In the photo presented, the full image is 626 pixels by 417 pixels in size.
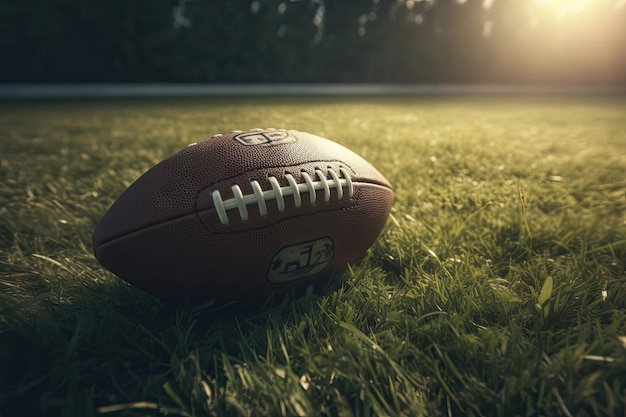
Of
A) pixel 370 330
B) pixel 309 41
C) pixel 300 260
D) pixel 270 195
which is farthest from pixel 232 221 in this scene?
pixel 309 41

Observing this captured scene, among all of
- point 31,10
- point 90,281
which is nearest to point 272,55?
point 31,10

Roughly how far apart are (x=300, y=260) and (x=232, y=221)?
228mm

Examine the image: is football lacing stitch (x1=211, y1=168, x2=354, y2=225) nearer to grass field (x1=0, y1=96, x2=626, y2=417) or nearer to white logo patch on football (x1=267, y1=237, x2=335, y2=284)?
white logo patch on football (x1=267, y1=237, x2=335, y2=284)

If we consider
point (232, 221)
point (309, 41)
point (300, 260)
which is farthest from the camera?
point (309, 41)

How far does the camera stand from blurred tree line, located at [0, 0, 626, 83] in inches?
368

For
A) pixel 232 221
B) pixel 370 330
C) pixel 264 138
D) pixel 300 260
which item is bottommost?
pixel 370 330

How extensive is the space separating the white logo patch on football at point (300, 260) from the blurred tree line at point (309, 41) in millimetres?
10145

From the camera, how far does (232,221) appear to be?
1069mm

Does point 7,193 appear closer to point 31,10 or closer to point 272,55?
point 31,10

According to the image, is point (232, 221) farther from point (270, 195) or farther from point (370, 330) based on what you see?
point (370, 330)

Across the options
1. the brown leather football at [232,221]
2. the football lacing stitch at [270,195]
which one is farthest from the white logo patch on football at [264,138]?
the football lacing stitch at [270,195]

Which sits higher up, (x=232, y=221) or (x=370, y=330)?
(x=232, y=221)

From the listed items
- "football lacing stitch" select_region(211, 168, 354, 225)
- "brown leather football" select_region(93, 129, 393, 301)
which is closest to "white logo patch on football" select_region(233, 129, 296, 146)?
"brown leather football" select_region(93, 129, 393, 301)

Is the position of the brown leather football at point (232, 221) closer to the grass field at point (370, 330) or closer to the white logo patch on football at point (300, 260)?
the white logo patch on football at point (300, 260)
